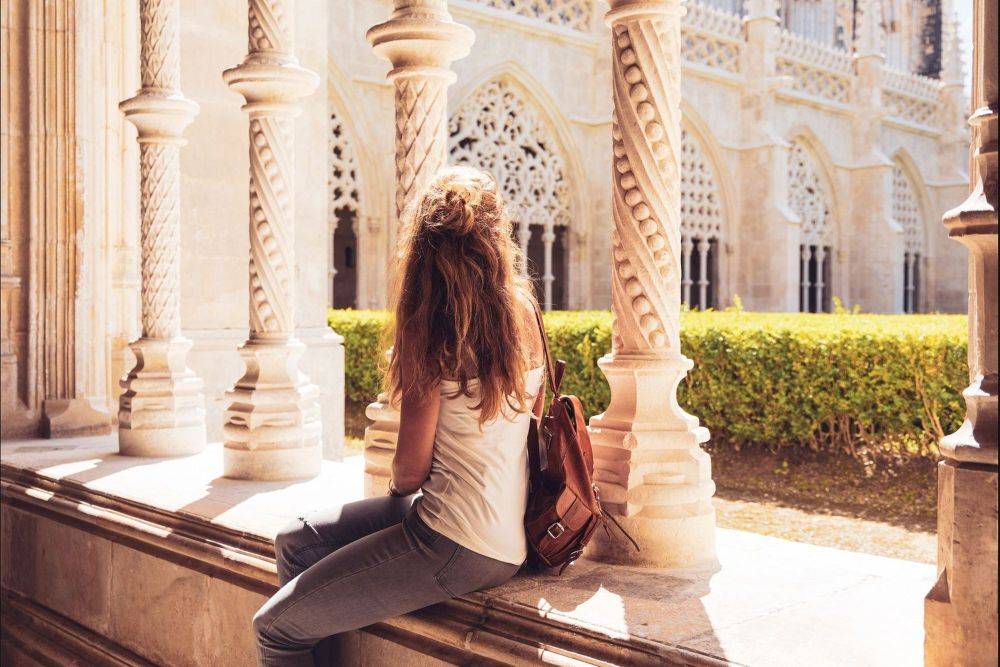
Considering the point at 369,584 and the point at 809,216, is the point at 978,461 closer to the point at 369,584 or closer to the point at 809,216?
the point at 369,584

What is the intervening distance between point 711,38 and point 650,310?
585 inches

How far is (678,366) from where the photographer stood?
2594mm

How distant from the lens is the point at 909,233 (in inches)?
821

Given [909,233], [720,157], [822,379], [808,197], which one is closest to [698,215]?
[720,157]

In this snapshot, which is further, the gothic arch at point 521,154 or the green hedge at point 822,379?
the gothic arch at point 521,154

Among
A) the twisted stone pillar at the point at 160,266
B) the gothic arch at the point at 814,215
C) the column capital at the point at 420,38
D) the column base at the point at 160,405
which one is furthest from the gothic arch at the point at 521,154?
the column capital at the point at 420,38

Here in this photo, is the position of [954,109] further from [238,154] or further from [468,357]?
[468,357]

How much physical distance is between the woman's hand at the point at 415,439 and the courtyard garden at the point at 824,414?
3383 mm

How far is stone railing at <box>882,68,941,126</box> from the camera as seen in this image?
Result: 19.8 meters

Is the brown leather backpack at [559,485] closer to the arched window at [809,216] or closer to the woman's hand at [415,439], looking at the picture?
the woman's hand at [415,439]

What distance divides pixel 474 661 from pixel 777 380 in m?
4.94

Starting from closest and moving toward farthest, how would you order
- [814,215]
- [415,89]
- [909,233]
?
[415,89] < [814,215] < [909,233]

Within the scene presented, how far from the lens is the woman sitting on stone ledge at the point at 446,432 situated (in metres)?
2.11

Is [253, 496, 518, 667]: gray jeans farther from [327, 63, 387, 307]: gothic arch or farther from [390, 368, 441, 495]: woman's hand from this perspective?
[327, 63, 387, 307]: gothic arch
